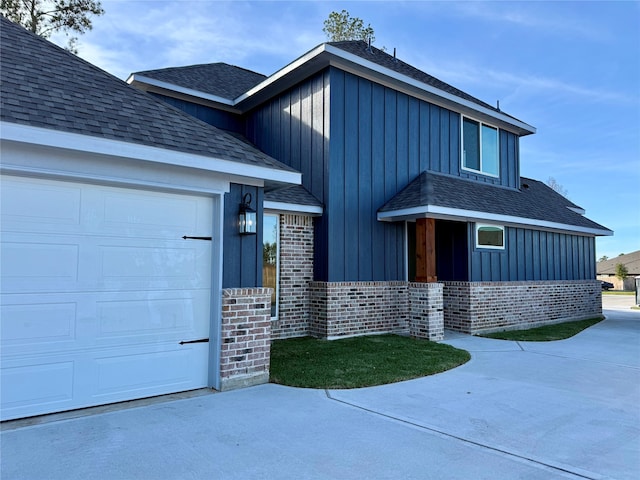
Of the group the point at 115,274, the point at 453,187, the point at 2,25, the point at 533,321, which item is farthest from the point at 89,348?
the point at 533,321

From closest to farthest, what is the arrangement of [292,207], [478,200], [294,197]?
[292,207], [294,197], [478,200]

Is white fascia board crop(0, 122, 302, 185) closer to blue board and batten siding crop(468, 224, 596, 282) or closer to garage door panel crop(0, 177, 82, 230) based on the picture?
garage door panel crop(0, 177, 82, 230)

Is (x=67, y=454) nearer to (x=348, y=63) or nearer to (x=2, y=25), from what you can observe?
(x=2, y=25)

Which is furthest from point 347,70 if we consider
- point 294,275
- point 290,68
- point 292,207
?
point 294,275

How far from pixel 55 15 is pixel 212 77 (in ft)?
22.0

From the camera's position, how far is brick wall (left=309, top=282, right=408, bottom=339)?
8406 millimetres

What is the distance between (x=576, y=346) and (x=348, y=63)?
732 centimetres

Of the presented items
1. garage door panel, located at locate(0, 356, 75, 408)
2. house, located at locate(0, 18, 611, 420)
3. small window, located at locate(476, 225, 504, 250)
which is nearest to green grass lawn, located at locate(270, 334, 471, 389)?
house, located at locate(0, 18, 611, 420)

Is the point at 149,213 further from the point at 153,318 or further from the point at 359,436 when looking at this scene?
the point at 359,436

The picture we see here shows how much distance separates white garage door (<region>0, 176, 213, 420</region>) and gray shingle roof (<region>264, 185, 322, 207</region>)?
3042 millimetres

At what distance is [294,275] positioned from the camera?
8.64 metres

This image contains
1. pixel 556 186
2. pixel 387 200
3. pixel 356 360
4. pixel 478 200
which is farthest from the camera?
pixel 556 186

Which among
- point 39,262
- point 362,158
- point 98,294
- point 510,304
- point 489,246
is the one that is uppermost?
point 362,158

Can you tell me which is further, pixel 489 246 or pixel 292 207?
pixel 489 246
